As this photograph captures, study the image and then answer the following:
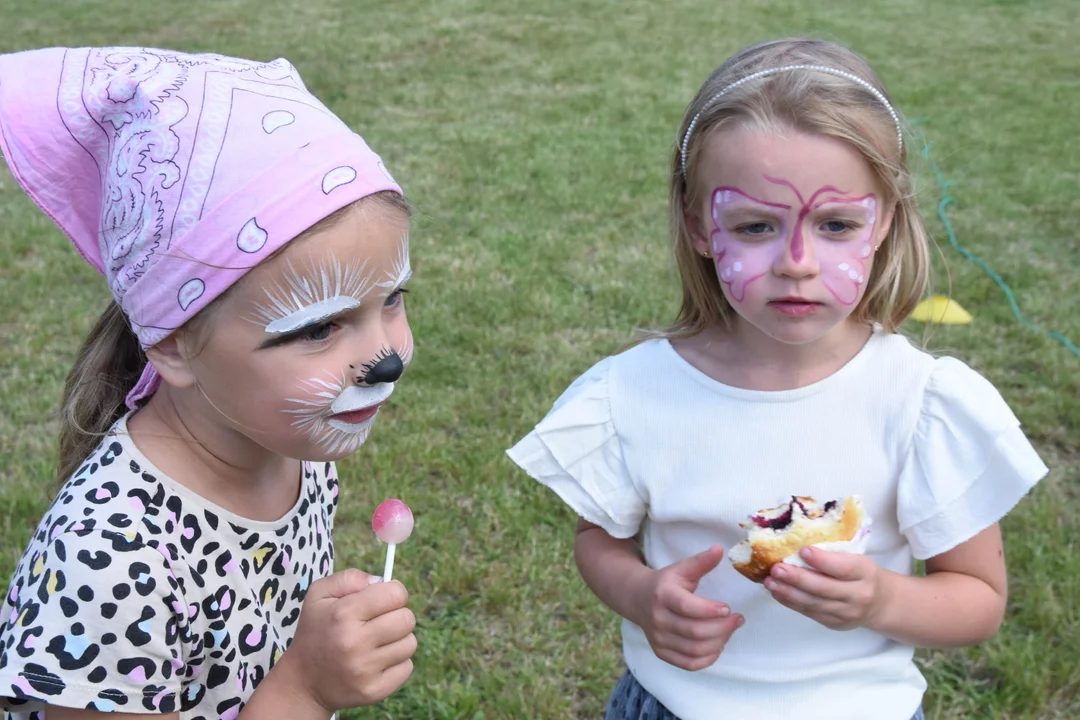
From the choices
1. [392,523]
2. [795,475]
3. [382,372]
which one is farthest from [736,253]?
[392,523]

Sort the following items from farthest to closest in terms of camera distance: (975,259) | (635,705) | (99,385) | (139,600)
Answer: (975,259) < (635,705) < (99,385) < (139,600)

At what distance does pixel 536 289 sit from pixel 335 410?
3.55 metres

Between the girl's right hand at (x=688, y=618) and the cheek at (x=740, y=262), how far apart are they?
0.44 m

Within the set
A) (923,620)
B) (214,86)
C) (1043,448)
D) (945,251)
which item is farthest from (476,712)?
(945,251)

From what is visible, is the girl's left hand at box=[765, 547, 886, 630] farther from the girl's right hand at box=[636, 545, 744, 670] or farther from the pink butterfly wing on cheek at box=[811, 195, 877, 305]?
the pink butterfly wing on cheek at box=[811, 195, 877, 305]

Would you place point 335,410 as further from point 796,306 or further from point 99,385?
point 796,306

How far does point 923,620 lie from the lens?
66.2 inches

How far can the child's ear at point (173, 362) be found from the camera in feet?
5.17

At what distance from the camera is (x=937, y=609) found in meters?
1.69

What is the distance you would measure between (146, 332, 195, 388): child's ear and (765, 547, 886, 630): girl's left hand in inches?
38.5

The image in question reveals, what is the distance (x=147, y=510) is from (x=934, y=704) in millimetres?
→ 2163

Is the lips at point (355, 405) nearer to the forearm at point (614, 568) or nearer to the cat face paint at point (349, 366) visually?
the cat face paint at point (349, 366)

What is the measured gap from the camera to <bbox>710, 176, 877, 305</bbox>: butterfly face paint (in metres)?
1.64

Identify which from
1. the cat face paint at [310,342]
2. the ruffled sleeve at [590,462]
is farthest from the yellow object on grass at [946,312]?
the cat face paint at [310,342]
